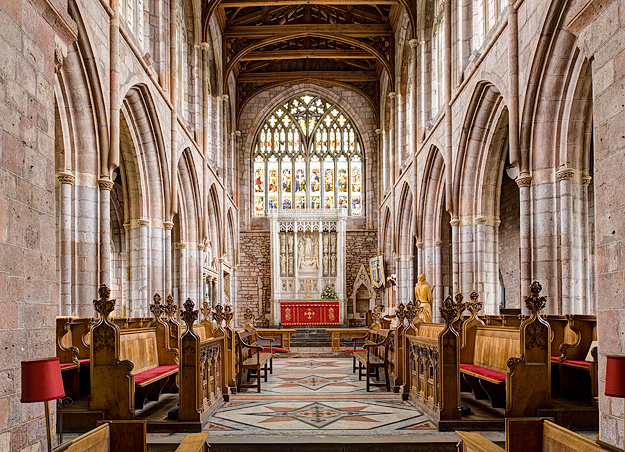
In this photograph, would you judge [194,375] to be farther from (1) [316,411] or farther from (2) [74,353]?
(1) [316,411]

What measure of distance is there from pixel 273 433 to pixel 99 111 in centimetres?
536

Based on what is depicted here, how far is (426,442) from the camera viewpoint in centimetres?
512

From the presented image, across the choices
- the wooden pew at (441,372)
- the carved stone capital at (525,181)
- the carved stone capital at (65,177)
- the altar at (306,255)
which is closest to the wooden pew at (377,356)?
the wooden pew at (441,372)

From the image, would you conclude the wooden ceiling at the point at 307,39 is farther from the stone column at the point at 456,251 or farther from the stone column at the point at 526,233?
the stone column at the point at 526,233

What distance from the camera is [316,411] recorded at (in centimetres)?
675

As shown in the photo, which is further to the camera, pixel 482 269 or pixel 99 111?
pixel 482 269

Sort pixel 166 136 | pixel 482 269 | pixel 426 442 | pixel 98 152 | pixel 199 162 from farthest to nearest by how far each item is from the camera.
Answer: pixel 199 162 < pixel 166 136 < pixel 482 269 < pixel 98 152 < pixel 426 442

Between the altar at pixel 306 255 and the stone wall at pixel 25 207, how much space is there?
1732 centimetres

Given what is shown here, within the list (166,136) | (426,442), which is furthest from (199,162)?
(426,442)

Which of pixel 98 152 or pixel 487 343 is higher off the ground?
pixel 98 152

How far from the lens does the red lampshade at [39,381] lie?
3.13m

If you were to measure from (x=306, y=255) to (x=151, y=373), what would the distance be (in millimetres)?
15611

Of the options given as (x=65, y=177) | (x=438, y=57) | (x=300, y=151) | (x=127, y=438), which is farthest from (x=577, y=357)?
(x=300, y=151)

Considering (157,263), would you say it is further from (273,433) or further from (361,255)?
(361,255)
